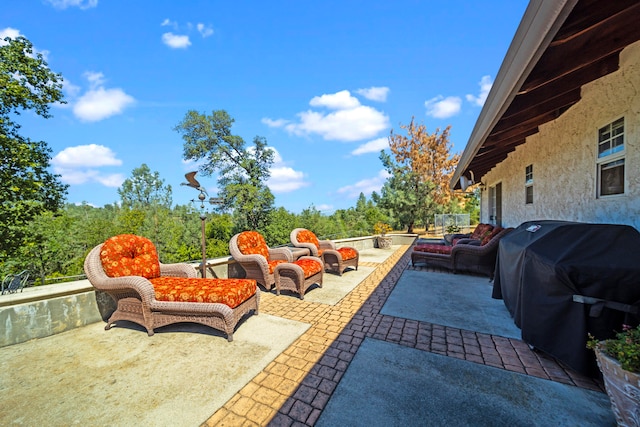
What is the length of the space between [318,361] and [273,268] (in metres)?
2.06

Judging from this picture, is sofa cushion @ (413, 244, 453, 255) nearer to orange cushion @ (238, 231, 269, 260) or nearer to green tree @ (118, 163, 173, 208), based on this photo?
orange cushion @ (238, 231, 269, 260)

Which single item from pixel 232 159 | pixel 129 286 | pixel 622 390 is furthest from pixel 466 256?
pixel 232 159

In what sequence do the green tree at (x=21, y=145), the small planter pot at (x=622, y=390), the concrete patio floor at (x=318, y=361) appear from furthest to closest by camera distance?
1. the green tree at (x=21, y=145)
2. the concrete patio floor at (x=318, y=361)
3. the small planter pot at (x=622, y=390)

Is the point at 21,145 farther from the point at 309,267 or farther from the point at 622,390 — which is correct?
the point at 622,390

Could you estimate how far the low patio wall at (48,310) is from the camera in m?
2.48

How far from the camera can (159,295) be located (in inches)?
107

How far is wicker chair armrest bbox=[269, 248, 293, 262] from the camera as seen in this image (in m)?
4.48

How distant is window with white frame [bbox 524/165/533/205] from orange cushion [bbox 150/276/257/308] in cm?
568

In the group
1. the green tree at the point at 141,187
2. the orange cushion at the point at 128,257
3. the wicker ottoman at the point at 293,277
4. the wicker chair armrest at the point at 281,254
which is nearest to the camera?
the orange cushion at the point at 128,257

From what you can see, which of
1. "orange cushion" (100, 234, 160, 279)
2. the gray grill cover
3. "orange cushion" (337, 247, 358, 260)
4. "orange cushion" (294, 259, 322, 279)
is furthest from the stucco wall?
"orange cushion" (100, 234, 160, 279)

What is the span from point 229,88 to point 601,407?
12.1 m

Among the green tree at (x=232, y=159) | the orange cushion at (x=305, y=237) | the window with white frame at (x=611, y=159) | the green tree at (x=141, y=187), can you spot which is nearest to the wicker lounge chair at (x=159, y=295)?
the orange cushion at (x=305, y=237)

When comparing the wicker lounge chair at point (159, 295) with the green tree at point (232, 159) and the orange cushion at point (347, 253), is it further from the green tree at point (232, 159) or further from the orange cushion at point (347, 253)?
the green tree at point (232, 159)

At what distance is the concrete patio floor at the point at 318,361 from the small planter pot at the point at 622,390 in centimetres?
26
